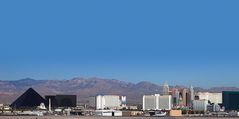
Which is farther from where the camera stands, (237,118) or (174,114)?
(174,114)

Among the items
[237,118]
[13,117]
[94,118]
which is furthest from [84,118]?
[237,118]

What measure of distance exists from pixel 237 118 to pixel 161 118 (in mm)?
14053

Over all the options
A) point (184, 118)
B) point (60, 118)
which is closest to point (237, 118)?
point (184, 118)

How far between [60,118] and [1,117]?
34.3 feet

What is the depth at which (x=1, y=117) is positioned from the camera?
137875 mm

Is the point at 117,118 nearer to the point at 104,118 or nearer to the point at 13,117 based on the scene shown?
the point at 104,118

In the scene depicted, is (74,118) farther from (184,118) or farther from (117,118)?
(184,118)

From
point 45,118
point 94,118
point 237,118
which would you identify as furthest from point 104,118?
point 237,118

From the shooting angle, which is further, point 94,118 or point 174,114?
point 174,114

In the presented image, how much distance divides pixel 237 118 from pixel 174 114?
23078 millimetres

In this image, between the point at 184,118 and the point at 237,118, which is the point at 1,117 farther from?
the point at 237,118

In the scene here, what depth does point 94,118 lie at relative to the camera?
139250 millimetres

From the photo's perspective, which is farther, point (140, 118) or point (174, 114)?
A: point (174, 114)

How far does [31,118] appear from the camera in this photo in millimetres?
137875
